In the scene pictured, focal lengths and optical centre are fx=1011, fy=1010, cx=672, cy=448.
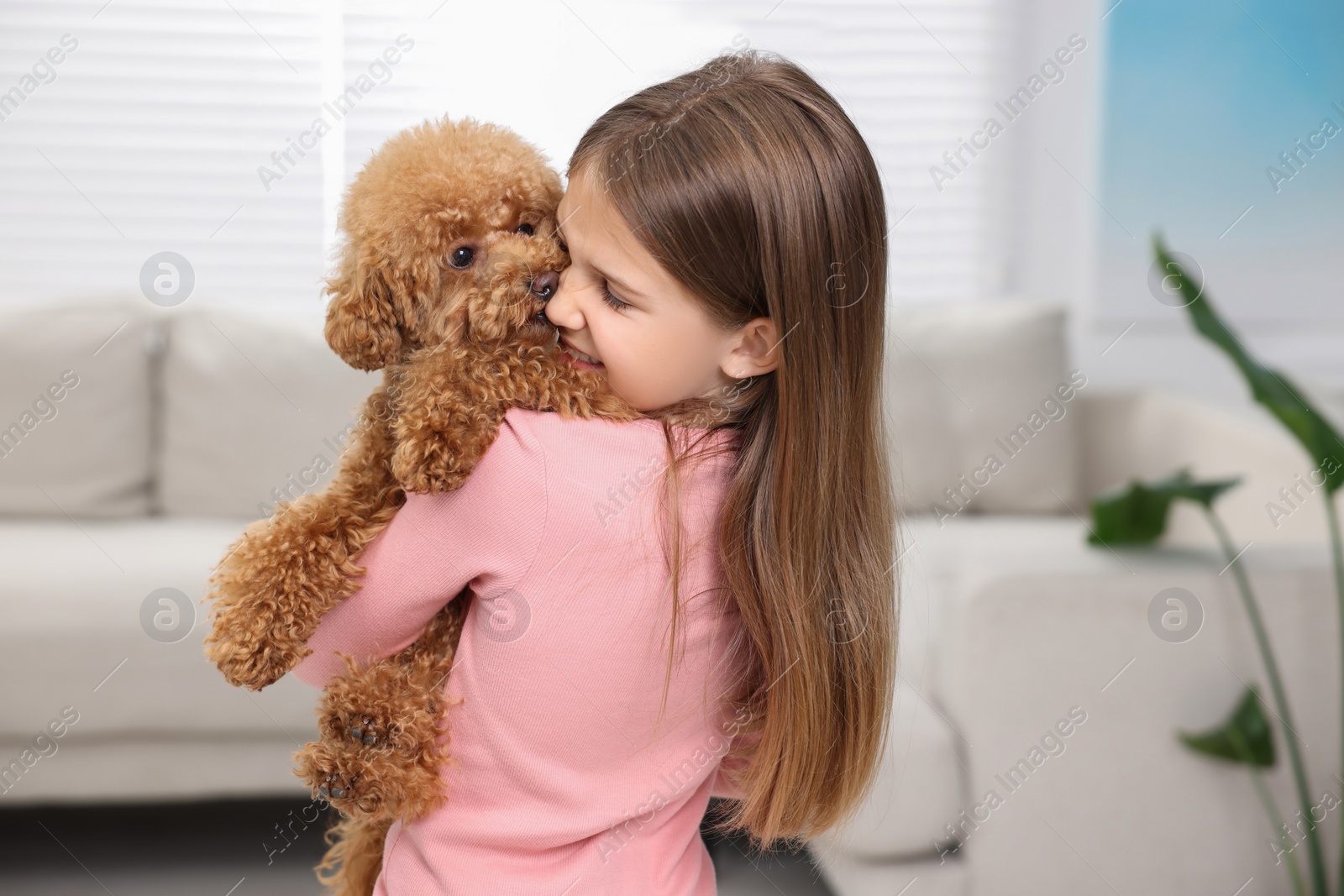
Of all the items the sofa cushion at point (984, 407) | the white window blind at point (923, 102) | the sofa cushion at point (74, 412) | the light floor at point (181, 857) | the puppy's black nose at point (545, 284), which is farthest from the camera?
the white window blind at point (923, 102)

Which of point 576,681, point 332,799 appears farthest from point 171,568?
point 576,681

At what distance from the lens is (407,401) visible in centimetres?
74

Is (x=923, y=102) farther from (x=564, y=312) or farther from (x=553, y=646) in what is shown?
(x=553, y=646)

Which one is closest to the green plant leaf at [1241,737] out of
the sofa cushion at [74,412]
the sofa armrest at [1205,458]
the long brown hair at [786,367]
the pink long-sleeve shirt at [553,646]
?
the sofa armrest at [1205,458]

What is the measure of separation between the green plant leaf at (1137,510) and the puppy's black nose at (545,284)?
1459 millimetres

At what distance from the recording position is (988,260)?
3.13 metres

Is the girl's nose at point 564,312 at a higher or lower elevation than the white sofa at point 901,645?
higher

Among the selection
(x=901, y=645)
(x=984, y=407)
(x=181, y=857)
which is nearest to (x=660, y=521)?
(x=901, y=645)

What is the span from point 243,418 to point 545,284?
1.79 meters

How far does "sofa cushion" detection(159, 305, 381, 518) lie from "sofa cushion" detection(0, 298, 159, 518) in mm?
68

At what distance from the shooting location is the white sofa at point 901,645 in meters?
1.80

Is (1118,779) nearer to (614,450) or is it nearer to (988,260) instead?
(614,450)

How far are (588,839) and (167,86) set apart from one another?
8.76 feet

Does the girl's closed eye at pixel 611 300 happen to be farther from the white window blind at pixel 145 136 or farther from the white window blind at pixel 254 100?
the white window blind at pixel 145 136
